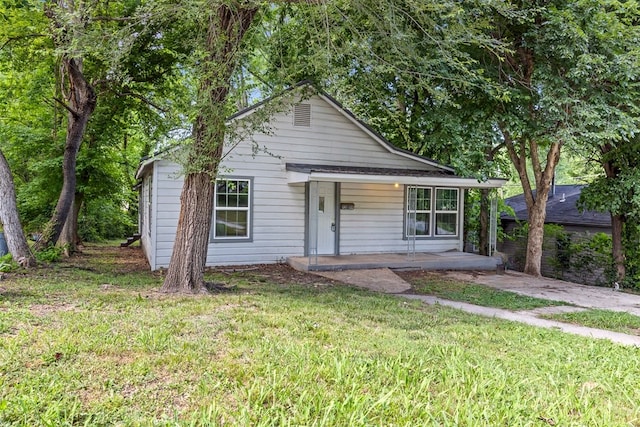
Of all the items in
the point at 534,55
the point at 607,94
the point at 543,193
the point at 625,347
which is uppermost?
the point at 534,55

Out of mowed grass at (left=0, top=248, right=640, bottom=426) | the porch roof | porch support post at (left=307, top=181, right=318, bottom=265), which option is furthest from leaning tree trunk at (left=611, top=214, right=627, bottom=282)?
mowed grass at (left=0, top=248, right=640, bottom=426)

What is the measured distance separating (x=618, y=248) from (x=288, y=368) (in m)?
13.1

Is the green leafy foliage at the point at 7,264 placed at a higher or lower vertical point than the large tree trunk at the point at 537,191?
lower

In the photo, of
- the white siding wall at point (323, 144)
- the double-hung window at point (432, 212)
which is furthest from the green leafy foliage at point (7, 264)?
the double-hung window at point (432, 212)

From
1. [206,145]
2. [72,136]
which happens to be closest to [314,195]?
[206,145]

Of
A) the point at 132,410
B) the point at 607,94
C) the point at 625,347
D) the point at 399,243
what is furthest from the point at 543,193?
the point at 132,410

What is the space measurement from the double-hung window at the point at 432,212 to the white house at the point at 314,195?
3cm

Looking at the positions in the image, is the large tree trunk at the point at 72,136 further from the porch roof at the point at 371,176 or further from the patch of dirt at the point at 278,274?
the porch roof at the point at 371,176

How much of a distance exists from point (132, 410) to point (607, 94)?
35.0ft

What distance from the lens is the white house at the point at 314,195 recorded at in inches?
418

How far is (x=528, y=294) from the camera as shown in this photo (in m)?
8.80

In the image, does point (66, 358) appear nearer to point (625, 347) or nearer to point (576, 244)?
point (625, 347)

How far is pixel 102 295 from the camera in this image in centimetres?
632

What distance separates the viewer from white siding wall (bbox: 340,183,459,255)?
1232 centimetres
